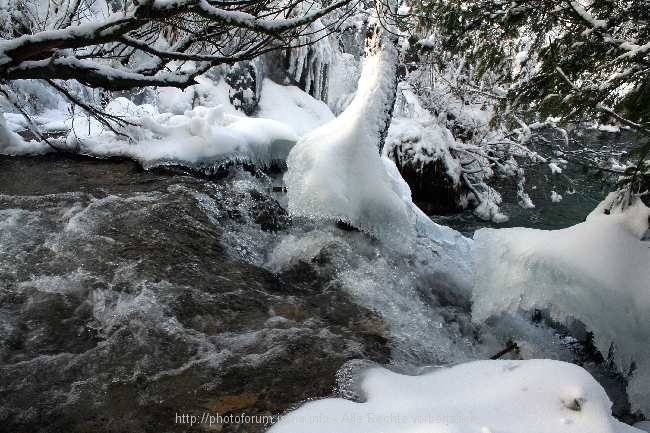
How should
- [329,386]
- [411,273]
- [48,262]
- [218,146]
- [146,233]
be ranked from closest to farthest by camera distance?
[329,386], [48,262], [146,233], [411,273], [218,146]

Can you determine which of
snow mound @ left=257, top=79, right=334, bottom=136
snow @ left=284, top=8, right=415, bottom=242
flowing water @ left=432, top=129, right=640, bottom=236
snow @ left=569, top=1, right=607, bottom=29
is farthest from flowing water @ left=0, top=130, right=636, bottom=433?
snow mound @ left=257, top=79, right=334, bottom=136

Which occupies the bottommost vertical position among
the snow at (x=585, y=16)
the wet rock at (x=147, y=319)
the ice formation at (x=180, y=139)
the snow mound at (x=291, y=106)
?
the wet rock at (x=147, y=319)

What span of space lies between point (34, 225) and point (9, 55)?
2817mm

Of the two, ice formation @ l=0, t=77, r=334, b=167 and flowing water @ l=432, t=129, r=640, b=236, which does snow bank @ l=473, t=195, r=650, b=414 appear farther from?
flowing water @ l=432, t=129, r=640, b=236

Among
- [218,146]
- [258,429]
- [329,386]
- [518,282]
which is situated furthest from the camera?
[218,146]

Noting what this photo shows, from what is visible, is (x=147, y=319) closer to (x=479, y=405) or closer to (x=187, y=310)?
(x=187, y=310)

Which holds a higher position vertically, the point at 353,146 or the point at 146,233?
the point at 353,146

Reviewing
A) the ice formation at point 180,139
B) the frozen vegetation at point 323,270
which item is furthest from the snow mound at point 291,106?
the frozen vegetation at point 323,270

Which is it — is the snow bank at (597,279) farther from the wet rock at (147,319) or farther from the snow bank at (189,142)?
the snow bank at (189,142)

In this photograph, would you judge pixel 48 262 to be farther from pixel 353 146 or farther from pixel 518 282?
pixel 518 282

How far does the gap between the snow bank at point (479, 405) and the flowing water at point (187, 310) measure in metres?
0.35

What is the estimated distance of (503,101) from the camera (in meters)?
3.79

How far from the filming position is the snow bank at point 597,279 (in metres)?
3.06

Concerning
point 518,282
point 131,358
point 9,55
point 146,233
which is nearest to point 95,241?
point 146,233
